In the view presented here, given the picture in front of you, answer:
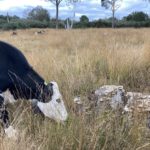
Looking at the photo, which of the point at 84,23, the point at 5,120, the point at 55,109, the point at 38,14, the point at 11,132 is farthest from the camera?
the point at 38,14

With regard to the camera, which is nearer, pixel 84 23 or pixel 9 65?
pixel 9 65

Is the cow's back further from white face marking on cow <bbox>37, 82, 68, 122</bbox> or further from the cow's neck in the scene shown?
white face marking on cow <bbox>37, 82, 68, 122</bbox>

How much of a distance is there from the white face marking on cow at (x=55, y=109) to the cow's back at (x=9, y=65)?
375mm

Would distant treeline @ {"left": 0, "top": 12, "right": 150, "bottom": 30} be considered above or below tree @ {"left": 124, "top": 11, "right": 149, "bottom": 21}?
below

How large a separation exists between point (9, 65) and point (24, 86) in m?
0.25

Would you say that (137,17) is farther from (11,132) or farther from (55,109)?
(11,132)

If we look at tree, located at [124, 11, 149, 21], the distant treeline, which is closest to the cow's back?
the distant treeline

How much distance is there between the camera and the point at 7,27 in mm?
54906

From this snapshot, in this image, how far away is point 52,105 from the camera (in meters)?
4.50

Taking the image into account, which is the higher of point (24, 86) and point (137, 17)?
point (24, 86)

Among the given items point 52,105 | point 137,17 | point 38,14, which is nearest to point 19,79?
point 52,105

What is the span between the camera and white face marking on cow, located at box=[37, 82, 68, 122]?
428 centimetres

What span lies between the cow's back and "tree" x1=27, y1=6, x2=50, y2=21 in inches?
2698

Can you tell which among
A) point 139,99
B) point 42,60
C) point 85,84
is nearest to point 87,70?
point 85,84
